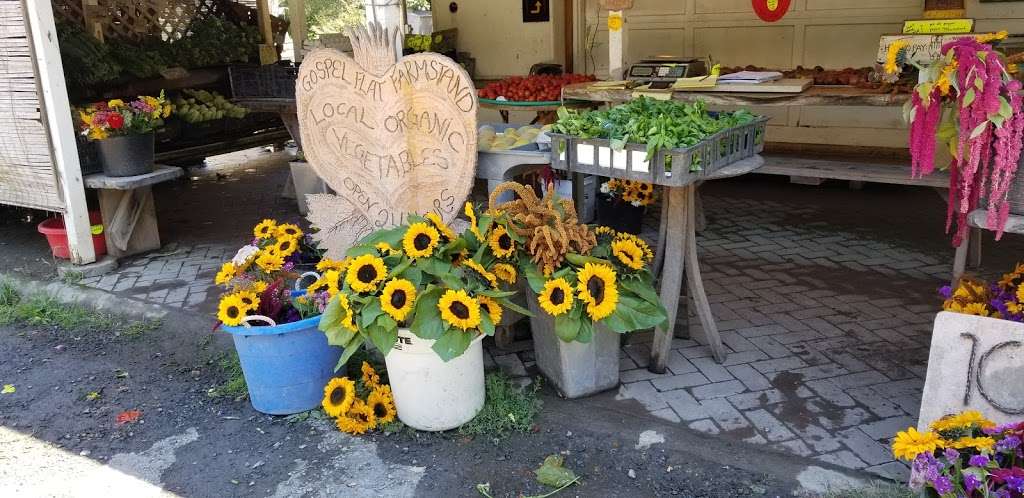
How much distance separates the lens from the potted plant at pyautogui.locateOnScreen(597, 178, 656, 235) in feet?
21.0

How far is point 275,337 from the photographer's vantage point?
145 inches

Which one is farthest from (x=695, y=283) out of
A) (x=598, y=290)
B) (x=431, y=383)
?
(x=431, y=383)

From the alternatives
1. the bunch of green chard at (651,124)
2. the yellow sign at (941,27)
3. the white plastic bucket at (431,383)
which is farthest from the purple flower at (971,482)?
the yellow sign at (941,27)

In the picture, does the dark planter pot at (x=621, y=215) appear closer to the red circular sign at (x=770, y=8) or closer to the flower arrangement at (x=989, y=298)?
the red circular sign at (x=770, y=8)

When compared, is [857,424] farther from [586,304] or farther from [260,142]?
[260,142]

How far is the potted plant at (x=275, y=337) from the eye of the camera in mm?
3658

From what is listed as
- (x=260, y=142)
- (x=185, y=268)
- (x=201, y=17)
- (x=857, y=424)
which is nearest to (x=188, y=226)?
(x=185, y=268)

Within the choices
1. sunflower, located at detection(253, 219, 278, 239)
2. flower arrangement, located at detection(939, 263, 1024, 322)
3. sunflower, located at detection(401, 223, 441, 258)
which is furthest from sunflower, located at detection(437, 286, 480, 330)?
flower arrangement, located at detection(939, 263, 1024, 322)

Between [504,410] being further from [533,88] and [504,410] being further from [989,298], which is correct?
[533,88]

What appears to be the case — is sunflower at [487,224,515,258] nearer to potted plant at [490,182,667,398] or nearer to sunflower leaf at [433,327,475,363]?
potted plant at [490,182,667,398]

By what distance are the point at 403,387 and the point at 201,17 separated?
7663 millimetres

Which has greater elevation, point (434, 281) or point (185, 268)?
point (434, 281)

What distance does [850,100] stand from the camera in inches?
194

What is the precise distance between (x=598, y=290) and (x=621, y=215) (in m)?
3.21
